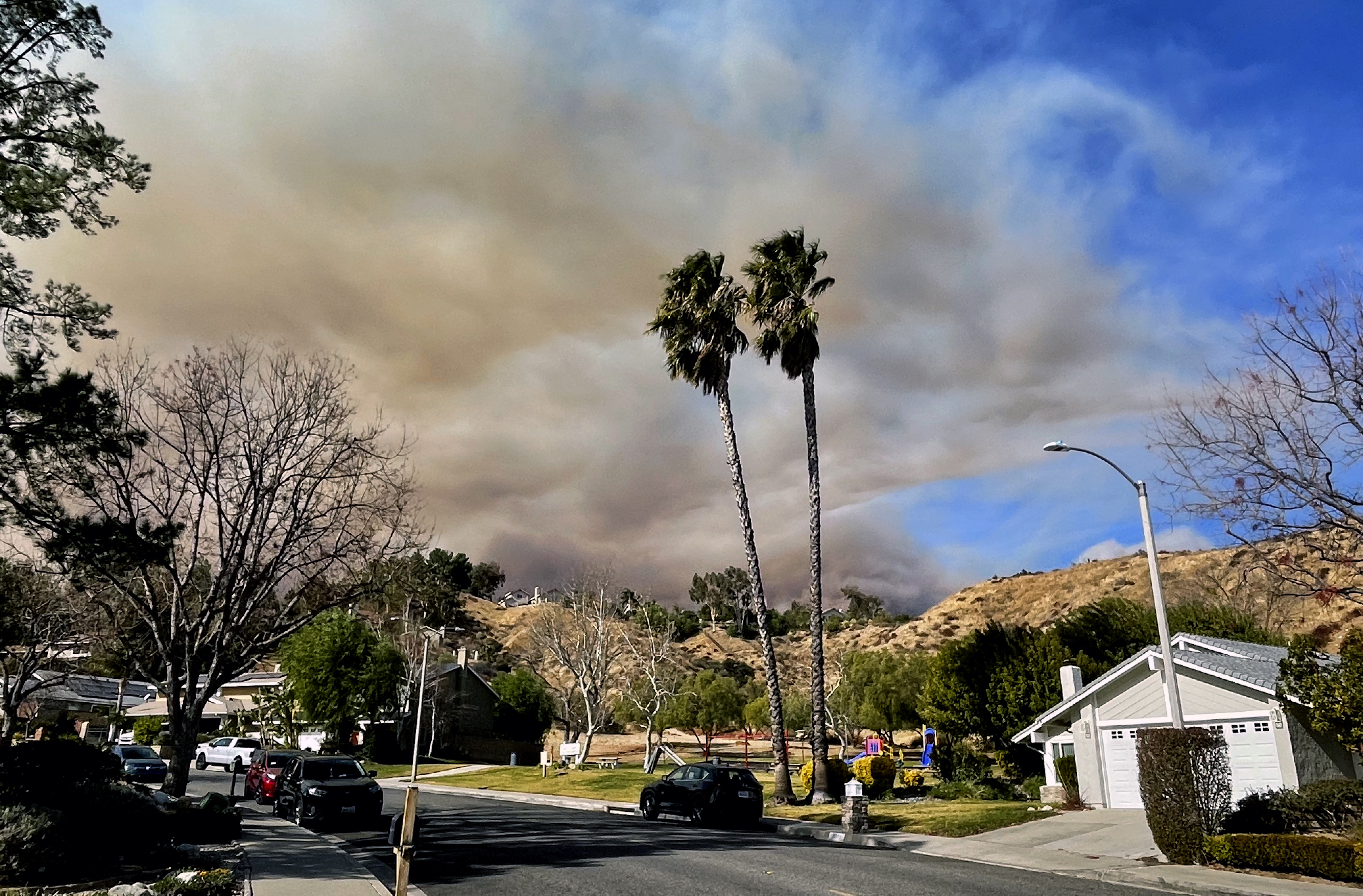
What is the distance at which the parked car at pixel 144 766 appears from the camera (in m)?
36.7

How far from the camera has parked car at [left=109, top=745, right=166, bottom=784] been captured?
36.7 m

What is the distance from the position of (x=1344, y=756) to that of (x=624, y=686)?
68.3 meters

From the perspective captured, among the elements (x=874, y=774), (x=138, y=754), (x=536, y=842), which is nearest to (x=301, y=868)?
(x=536, y=842)

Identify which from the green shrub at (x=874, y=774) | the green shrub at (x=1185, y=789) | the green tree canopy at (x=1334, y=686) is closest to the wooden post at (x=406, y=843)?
the green shrub at (x=1185, y=789)

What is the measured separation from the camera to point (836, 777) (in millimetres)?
31234

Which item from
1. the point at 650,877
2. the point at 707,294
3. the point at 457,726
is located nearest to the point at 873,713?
the point at 457,726

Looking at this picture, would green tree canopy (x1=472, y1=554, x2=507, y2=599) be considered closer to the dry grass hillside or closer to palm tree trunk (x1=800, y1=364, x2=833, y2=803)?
the dry grass hillside

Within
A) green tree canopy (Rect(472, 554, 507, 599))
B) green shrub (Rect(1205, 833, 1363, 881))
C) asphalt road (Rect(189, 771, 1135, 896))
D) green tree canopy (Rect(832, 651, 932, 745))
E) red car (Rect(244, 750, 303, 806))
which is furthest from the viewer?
green tree canopy (Rect(472, 554, 507, 599))

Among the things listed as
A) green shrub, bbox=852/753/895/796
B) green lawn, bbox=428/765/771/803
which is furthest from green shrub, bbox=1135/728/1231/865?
green lawn, bbox=428/765/771/803

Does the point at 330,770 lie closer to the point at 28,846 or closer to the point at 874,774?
the point at 28,846

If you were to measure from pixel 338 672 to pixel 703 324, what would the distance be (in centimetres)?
3456

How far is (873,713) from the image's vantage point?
6053 centimetres

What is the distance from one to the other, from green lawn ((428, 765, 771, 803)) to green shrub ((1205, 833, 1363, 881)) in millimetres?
20133

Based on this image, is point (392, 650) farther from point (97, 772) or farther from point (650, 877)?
point (650, 877)
